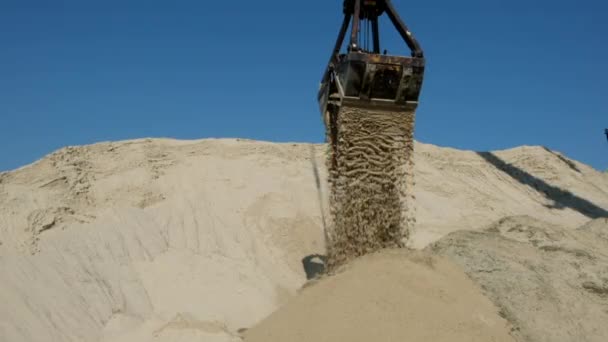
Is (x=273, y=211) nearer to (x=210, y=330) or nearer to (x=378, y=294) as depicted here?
(x=210, y=330)

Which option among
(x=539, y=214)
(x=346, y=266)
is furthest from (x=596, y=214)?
(x=346, y=266)

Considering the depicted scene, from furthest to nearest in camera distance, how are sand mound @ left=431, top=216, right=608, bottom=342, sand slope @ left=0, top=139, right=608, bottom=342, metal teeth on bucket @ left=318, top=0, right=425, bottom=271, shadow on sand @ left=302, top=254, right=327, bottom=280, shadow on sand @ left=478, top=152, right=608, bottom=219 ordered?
shadow on sand @ left=478, top=152, right=608, bottom=219 → shadow on sand @ left=302, top=254, right=327, bottom=280 → sand slope @ left=0, top=139, right=608, bottom=342 → metal teeth on bucket @ left=318, top=0, right=425, bottom=271 → sand mound @ left=431, top=216, right=608, bottom=342

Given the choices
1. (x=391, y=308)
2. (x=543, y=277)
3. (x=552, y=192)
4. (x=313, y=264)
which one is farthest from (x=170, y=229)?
(x=552, y=192)

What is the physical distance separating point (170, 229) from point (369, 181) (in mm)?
5688

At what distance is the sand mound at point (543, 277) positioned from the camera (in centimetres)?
640

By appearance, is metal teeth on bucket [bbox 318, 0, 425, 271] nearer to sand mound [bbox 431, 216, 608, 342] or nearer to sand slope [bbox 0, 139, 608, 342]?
sand mound [bbox 431, 216, 608, 342]

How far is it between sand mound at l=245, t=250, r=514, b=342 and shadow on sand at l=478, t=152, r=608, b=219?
13.5m

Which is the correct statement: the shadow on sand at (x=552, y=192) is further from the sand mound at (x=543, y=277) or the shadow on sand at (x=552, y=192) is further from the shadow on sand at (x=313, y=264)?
the sand mound at (x=543, y=277)

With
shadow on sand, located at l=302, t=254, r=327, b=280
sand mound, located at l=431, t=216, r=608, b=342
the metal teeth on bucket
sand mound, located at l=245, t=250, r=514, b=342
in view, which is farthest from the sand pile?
shadow on sand, located at l=302, t=254, r=327, b=280

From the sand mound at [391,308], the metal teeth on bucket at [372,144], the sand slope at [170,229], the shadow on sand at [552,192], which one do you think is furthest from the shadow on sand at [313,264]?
the shadow on sand at [552,192]

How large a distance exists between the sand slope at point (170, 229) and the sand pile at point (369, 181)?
2.43 meters

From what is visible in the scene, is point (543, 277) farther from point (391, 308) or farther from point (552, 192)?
point (552, 192)

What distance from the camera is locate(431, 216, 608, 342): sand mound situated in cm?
640

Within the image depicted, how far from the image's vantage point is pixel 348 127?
7.87 m
